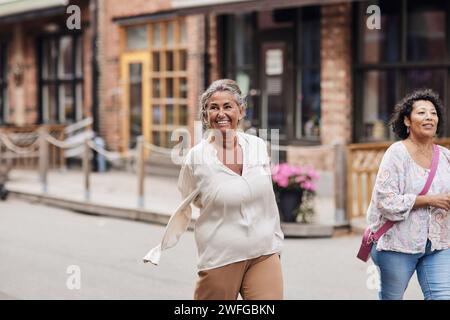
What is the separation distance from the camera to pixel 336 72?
49.2 ft

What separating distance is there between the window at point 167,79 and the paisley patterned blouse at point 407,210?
43.0 ft

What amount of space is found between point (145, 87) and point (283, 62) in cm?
424

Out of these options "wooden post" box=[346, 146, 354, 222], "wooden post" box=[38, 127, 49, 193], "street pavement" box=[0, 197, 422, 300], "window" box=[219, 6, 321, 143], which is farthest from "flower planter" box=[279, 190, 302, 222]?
"wooden post" box=[38, 127, 49, 193]

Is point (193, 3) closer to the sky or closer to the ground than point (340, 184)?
closer to the sky

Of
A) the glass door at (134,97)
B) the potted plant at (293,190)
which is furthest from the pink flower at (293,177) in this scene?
the glass door at (134,97)

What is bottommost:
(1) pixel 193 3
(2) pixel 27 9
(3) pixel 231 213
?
(3) pixel 231 213

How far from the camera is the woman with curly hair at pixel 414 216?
529cm

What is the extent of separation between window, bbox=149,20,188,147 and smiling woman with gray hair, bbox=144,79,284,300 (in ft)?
44.4

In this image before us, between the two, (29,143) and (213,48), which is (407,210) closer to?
(213,48)

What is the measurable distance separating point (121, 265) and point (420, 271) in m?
4.88

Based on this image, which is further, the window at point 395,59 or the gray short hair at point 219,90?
the window at point 395,59

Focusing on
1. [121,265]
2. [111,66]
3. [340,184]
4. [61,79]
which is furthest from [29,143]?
[121,265]

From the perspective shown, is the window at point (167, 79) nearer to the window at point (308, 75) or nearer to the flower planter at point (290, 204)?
the window at point (308, 75)
